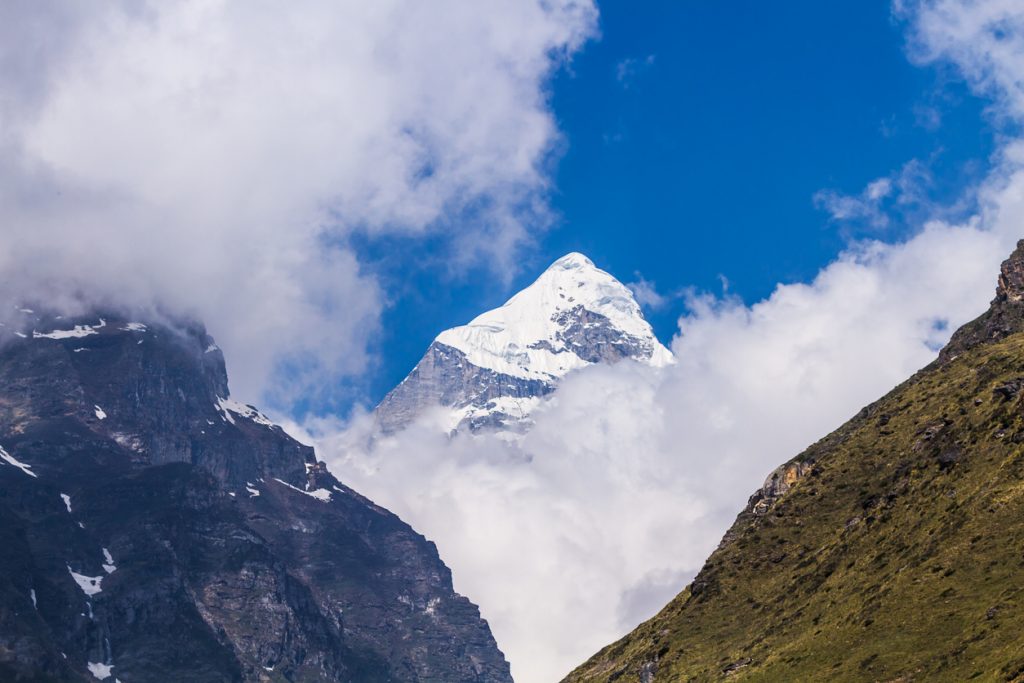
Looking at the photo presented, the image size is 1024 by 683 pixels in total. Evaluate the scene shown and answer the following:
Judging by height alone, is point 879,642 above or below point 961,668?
above

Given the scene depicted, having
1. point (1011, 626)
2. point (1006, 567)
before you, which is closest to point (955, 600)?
point (1006, 567)

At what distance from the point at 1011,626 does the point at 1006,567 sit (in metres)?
20.1

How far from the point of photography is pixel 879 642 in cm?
19462

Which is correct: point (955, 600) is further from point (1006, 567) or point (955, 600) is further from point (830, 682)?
point (830, 682)

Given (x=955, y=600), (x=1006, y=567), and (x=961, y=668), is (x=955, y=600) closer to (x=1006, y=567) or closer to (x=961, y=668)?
(x=1006, y=567)

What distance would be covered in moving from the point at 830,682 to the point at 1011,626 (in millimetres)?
31882

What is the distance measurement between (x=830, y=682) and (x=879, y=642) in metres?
10.2

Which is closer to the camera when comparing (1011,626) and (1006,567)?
(1011,626)

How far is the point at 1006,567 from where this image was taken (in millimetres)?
187875

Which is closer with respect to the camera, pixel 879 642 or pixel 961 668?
pixel 961 668

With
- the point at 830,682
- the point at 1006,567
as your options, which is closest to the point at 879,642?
the point at 830,682

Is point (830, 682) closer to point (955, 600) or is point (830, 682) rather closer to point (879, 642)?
point (879, 642)

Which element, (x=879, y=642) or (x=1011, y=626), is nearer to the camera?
(x=1011, y=626)

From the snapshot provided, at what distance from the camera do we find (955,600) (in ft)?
623
